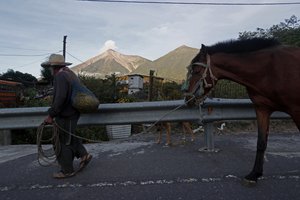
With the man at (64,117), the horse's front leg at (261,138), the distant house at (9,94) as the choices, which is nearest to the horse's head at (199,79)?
the horse's front leg at (261,138)

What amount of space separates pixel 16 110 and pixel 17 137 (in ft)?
15.1

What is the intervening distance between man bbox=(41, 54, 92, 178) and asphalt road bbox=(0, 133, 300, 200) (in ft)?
0.75

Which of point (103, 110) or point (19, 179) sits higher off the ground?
point (103, 110)

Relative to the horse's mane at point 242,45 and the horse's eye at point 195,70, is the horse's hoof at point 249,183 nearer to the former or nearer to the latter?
the horse's eye at point 195,70

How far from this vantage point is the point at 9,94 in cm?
1777

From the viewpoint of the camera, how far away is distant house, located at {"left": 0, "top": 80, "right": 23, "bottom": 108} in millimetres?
15005

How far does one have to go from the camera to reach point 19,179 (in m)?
5.05

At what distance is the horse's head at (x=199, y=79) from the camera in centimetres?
479

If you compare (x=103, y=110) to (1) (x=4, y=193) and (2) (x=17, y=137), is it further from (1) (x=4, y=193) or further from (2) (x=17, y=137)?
(2) (x=17, y=137)

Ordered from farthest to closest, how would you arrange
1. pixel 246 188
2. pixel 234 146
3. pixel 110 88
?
pixel 110 88 < pixel 234 146 < pixel 246 188

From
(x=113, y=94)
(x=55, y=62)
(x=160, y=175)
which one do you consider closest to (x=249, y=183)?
(x=160, y=175)

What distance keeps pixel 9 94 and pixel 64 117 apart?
13.7 metres

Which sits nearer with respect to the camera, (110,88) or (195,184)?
(195,184)

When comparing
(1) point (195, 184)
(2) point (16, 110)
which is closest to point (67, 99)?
(2) point (16, 110)
